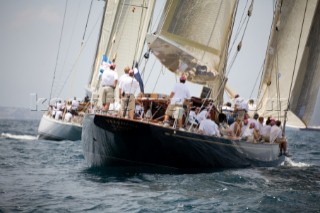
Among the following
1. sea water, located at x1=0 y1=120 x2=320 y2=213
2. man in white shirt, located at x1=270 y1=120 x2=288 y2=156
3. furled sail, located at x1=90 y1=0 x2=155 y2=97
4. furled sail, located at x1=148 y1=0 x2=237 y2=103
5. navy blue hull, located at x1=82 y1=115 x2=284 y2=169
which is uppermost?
furled sail, located at x1=90 y1=0 x2=155 y2=97

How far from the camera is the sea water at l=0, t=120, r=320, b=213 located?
453 inches

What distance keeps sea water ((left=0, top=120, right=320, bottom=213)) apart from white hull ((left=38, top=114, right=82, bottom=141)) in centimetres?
1501

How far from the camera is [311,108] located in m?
28.3

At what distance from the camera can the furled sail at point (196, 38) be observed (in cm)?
1870

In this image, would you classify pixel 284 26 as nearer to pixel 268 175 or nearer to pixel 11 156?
pixel 268 175

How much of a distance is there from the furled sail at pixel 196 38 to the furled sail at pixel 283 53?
21.7 feet

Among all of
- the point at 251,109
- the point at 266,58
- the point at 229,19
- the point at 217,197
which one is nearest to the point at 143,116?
the point at 229,19

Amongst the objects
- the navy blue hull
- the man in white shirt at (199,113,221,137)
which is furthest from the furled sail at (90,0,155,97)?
the navy blue hull

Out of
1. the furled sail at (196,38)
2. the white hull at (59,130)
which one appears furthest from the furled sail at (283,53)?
the white hull at (59,130)

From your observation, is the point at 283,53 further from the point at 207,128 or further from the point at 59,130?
the point at 59,130

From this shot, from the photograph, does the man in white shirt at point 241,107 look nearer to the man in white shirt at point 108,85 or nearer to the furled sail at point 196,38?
the furled sail at point 196,38

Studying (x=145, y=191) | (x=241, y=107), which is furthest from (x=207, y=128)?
(x=145, y=191)

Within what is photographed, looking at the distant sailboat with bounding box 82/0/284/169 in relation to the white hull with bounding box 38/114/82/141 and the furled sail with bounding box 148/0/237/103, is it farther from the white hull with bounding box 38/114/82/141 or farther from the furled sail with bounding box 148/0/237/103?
the white hull with bounding box 38/114/82/141

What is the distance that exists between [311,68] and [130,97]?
13.8 meters
